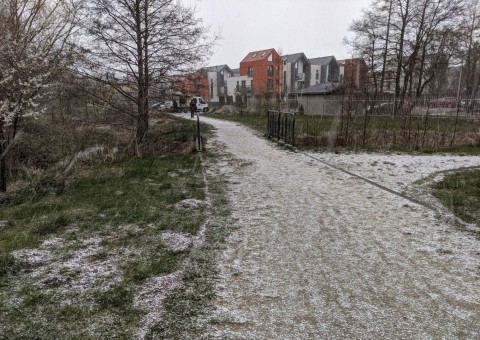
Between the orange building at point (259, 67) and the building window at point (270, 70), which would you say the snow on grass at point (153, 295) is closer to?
the orange building at point (259, 67)

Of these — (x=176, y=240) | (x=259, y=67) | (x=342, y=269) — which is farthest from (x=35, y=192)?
(x=259, y=67)

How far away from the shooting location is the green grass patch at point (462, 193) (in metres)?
4.85

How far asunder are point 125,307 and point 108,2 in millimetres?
9195

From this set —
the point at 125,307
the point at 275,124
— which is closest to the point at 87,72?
the point at 275,124

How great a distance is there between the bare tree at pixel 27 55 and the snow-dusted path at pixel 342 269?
5.19 m

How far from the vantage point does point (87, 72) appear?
962 centimetres

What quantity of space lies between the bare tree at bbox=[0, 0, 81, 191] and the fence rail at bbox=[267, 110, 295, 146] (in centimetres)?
653

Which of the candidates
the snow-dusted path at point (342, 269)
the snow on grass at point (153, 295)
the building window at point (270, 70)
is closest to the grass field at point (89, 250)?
the snow on grass at point (153, 295)

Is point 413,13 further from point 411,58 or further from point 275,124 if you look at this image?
point 275,124

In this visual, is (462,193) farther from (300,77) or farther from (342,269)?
(300,77)

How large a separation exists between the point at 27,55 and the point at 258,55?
50291 mm

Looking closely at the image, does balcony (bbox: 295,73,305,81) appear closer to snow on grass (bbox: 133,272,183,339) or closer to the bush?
the bush

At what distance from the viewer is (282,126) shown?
39.5 ft

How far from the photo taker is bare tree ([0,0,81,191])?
7332mm
